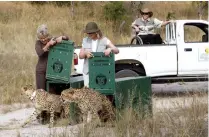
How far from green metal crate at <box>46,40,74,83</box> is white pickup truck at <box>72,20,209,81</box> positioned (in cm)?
264

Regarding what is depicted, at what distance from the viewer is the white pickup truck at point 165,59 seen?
38.7 ft

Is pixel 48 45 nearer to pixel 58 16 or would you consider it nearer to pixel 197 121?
pixel 197 121

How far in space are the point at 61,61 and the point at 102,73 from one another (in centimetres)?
91

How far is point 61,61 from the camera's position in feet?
29.8

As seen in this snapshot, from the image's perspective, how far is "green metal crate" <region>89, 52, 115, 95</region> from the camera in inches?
331

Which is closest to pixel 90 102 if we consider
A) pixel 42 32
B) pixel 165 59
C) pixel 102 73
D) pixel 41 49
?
pixel 102 73

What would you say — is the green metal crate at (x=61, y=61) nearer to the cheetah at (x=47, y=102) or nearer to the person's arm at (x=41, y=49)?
the person's arm at (x=41, y=49)

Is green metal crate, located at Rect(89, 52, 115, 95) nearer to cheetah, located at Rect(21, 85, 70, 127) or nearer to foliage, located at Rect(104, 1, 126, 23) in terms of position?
cheetah, located at Rect(21, 85, 70, 127)

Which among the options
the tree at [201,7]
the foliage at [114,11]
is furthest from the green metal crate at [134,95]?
the foliage at [114,11]

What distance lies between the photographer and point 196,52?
470 inches

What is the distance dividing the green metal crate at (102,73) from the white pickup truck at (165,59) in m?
3.16

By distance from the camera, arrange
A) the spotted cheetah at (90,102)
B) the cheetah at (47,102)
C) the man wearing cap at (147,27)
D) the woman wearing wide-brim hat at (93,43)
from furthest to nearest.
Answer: the man wearing cap at (147,27), the cheetah at (47,102), the woman wearing wide-brim hat at (93,43), the spotted cheetah at (90,102)

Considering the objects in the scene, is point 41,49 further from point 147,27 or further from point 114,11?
point 114,11

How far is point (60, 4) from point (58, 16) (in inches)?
94.2
